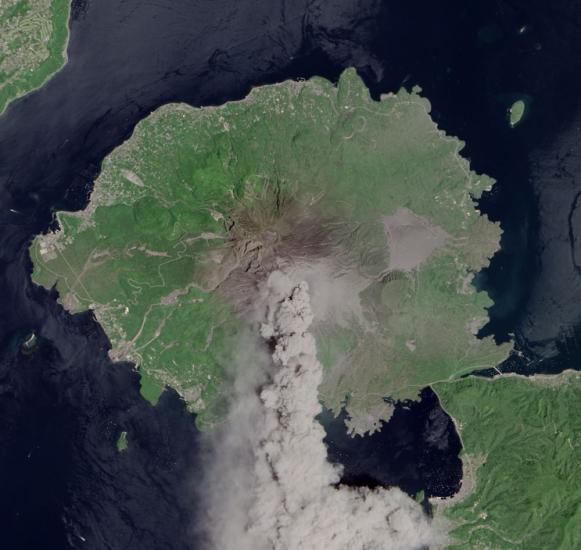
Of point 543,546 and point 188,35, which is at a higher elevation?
point 188,35

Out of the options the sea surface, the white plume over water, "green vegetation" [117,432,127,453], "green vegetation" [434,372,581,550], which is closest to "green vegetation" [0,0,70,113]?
the sea surface

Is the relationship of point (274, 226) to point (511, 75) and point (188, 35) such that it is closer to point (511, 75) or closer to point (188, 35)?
point (188, 35)

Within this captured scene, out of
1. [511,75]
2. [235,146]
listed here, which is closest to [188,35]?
[235,146]

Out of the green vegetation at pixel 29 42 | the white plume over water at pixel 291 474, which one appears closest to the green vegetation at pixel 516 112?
the white plume over water at pixel 291 474

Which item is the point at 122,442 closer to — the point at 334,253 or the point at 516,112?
the point at 334,253

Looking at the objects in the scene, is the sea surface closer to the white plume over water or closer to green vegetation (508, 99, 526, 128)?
green vegetation (508, 99, 526, 128)

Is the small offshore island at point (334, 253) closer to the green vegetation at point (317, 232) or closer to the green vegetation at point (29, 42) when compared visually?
the green vegetation at point (317, 232)

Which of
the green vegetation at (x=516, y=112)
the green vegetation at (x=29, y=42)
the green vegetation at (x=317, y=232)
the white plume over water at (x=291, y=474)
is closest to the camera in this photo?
the white plume over water at (x=291, y=474)

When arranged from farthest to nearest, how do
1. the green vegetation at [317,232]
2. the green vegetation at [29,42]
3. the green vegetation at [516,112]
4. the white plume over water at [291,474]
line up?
the green vegetation at [29,42], the green vegetation at [516,112], the green vegetation at [317,232], the white plume over water at [291,474]
